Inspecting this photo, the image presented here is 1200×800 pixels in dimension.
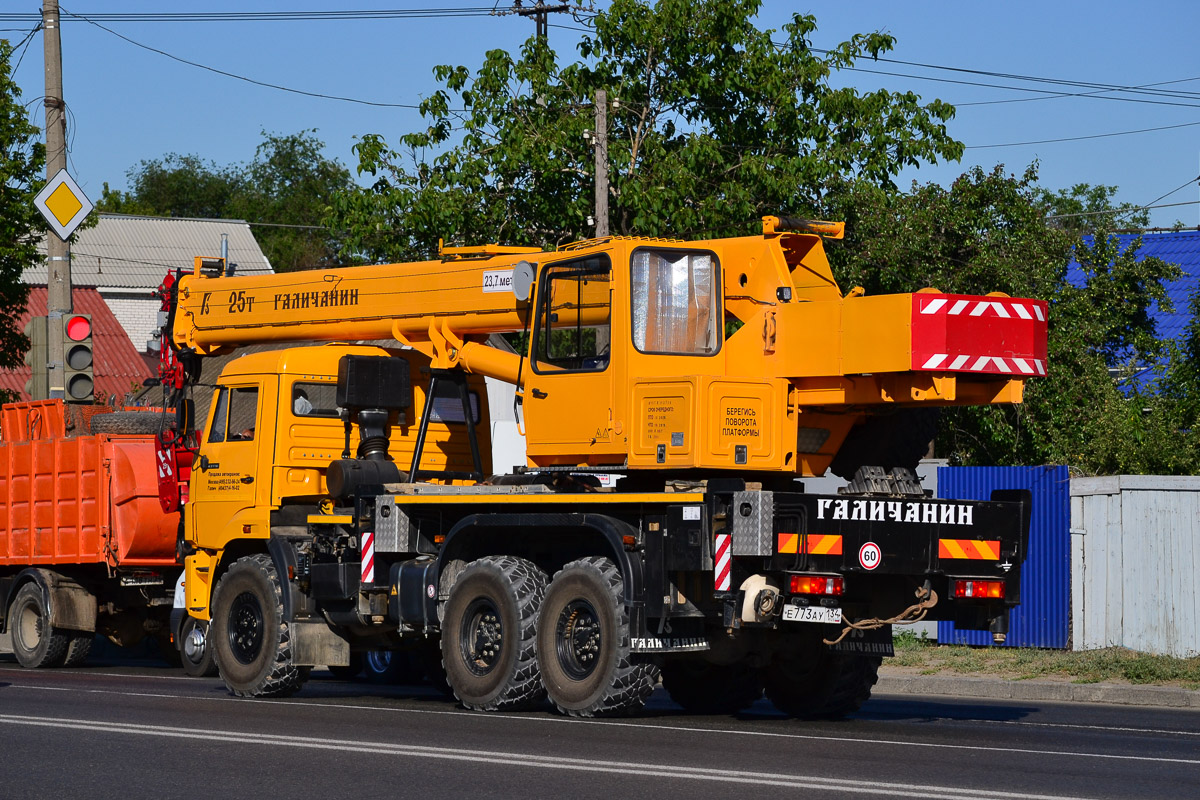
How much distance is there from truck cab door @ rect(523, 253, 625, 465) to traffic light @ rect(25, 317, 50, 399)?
341 inches

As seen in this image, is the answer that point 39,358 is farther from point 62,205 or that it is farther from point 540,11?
point 540,11

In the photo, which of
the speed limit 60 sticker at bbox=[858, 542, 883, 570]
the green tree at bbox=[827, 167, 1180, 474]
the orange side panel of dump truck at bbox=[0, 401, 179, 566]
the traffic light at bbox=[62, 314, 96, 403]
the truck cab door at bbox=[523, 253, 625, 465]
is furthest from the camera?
the green tree at bbox=[827, 167, 1180, 474]

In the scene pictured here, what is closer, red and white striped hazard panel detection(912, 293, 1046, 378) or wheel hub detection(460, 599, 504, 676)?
red and white striped hazard panel detection(912, 293, 1046, 378)

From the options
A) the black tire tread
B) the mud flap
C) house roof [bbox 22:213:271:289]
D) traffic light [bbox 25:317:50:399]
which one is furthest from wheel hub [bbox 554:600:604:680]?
house roof [bbox 22:213:271:289]

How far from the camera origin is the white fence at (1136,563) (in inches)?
706

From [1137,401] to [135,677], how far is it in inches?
564

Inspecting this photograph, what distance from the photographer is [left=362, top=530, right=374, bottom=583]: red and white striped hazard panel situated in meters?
13.8

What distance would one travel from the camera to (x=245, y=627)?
48.5ft

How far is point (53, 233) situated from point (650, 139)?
35.2 ft

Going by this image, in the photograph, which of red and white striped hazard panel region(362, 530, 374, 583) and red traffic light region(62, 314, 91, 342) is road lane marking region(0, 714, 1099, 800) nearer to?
red and white striped hazard panel region(362, 530, 374, 583)

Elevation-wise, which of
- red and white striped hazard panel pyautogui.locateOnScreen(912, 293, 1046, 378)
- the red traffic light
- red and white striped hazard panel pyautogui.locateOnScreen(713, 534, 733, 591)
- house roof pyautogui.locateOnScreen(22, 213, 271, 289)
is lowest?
red and white striped hazard panel pyautogui.locateOnScreen(713, 534, 733, 591)

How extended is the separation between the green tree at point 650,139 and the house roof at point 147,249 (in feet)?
139

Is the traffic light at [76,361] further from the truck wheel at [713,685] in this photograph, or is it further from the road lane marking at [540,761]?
the truck wheel at [713,685]

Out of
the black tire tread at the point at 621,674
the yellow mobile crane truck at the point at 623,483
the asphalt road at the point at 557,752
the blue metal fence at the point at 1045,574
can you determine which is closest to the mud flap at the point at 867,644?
the yellow mobile crane truck at the point at 623,483
